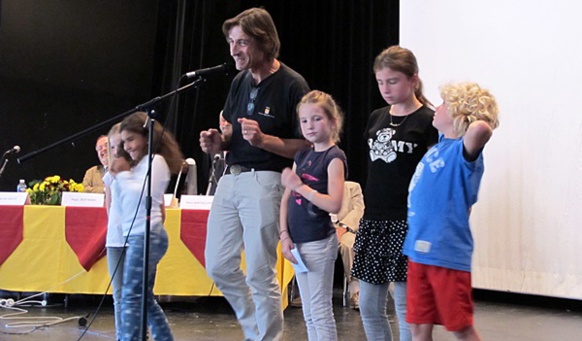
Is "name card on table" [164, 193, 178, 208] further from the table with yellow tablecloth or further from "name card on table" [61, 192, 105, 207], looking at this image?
"name card on table" [61, 192, 105, 207]

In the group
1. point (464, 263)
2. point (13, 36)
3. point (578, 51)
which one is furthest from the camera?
point (13, 36)

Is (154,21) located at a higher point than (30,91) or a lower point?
higher

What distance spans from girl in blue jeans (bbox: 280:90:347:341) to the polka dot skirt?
111 mm

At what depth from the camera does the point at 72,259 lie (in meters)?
4.32

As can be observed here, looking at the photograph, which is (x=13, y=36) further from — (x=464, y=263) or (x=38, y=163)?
(x=464, y=263)

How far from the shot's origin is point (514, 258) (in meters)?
5.06

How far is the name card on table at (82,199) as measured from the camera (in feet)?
14.3

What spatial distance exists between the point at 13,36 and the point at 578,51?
475 centimetres

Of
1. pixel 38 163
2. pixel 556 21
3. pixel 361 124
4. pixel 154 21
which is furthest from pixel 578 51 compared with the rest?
pixel 38 163

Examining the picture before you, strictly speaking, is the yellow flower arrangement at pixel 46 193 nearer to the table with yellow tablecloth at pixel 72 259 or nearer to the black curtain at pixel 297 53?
the table with yellow tablecloth at pixel 72 259

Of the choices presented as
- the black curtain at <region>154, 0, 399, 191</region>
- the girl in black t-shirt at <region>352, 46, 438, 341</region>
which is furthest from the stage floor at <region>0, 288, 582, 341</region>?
the black curtain at <region>154, 0, 399, 191</region>

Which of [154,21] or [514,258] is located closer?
[514,258]

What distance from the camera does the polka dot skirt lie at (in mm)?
2355

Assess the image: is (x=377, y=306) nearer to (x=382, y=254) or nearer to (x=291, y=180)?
(x=382, y=254)
